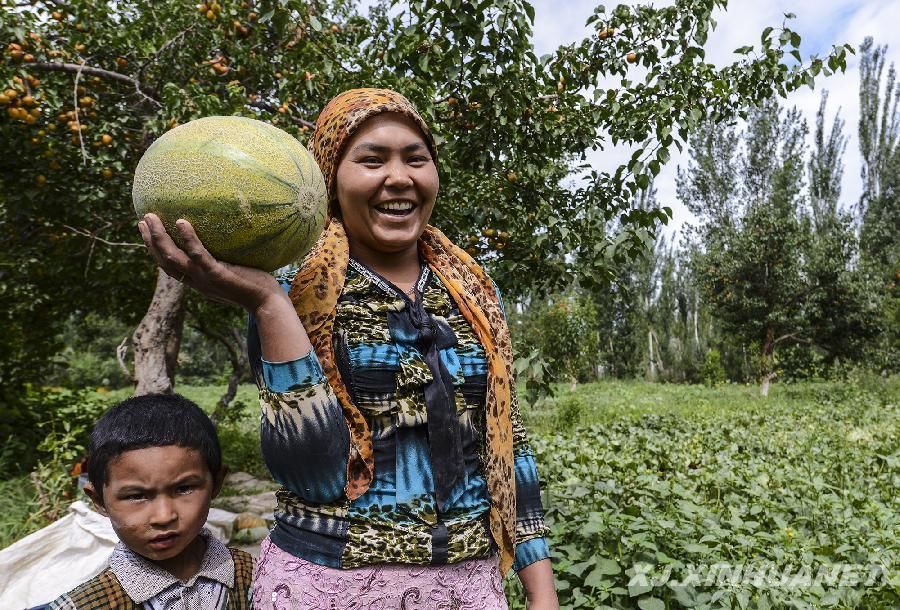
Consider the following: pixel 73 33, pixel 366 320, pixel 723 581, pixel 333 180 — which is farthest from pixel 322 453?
pixel 73 33

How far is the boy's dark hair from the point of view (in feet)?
4.23

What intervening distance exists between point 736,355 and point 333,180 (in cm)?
2537

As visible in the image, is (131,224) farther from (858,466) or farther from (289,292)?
(858,466)

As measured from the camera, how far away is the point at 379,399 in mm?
1117

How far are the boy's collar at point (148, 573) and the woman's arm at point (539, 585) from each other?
0.64m

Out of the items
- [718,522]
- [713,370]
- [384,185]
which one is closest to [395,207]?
[384,185]

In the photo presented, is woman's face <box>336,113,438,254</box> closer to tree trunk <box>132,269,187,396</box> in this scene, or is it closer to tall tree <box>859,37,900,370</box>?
tree trunk <box>132,269,187,396</box>

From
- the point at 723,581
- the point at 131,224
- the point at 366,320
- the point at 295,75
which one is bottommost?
the point at 723,581

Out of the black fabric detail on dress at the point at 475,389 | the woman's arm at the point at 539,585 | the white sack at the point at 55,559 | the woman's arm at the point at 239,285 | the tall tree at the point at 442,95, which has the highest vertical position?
the tall tree at the point at 442,95

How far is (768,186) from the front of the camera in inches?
976

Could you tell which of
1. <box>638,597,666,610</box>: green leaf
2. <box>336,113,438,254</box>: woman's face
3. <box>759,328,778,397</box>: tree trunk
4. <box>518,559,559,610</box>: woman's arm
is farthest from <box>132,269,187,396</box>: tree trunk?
<box>759,328,778,397</box>: tree trunk

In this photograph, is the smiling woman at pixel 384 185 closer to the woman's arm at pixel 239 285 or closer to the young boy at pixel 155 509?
the woman's arm at pixel 239 285

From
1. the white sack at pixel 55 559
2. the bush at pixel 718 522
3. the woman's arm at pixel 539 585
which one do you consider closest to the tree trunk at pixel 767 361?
the bush at pixel 718 522

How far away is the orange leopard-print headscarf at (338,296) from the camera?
1.08m
